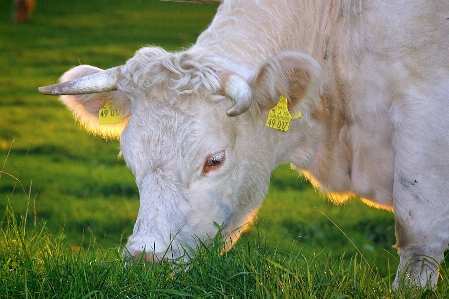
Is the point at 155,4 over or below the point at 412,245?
below

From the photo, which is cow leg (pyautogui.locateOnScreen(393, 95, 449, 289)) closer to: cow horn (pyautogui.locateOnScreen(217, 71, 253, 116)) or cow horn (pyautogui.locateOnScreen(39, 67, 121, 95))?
cow horn (pyautogui.locateOnScreen(217, 71, 253, 116))

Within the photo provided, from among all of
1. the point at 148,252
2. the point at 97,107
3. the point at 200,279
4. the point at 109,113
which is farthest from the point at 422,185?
the point at 97,107

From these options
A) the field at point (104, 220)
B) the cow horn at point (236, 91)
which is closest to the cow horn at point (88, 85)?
the field at point (104, 220)

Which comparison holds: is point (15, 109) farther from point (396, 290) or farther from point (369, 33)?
point (396, 290)

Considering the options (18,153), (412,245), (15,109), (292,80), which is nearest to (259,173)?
(292,80)

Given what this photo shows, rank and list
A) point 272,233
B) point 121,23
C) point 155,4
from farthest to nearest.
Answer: point 155,4
point 121,23
point 272,233

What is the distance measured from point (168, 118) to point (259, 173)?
0.85 meters

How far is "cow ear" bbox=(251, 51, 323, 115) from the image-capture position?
14.2 ft

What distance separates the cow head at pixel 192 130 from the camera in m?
4.04

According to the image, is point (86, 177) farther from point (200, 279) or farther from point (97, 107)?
point (200, 279)

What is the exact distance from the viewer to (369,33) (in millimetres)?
4562

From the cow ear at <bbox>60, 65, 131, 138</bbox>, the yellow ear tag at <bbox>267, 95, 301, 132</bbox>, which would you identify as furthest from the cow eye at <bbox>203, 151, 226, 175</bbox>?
the cow ear at <bbox>60, 65, 131, 138</bbox>

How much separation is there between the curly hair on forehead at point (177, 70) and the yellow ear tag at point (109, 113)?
396 mm

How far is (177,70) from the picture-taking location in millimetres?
4262
